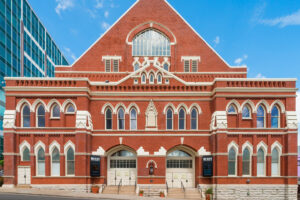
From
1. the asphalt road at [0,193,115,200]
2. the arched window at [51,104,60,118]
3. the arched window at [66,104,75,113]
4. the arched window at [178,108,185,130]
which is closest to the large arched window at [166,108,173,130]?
the arched window at [178,108,185,130]

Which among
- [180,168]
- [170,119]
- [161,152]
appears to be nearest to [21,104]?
[161,152]

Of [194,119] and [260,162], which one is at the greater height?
[194,119]

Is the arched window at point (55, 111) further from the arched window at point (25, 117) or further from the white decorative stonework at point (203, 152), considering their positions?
the white decorative stonework at point (203, 152)

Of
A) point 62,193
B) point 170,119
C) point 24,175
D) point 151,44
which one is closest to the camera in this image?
point 62,193

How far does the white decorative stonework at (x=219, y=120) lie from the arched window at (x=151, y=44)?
10065mm

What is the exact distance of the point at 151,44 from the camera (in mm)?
31250

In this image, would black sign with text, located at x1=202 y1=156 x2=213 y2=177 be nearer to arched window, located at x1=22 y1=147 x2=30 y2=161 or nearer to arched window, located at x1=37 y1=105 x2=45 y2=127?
arched window, located at x1=37 y1=105 x2=45 y2=127

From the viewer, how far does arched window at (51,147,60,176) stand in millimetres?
23766

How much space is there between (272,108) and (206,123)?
19.0ft

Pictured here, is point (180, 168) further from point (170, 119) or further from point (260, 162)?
point (260, 162)

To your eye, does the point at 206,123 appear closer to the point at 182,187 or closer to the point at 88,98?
the point at 182,187

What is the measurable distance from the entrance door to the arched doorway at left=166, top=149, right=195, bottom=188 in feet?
39.1

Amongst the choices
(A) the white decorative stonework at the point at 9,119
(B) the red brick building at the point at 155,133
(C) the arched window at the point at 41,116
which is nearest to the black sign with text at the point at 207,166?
(B) the red brick building at the point at 155,133

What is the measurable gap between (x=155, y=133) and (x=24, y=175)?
1152cm
